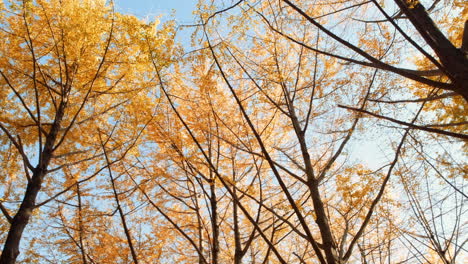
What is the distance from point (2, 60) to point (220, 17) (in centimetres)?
355

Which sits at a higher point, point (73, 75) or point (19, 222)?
point (73, 75)

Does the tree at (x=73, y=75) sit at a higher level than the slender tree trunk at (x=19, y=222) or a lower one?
higher

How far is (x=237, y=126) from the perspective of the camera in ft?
15.8

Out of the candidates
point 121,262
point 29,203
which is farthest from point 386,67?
point 121,262

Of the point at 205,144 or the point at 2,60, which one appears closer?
the point at 2,60

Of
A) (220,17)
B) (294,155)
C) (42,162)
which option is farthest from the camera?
(294,155)

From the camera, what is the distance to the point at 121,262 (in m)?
6.68

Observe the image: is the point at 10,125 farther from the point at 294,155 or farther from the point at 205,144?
the point at 294,155

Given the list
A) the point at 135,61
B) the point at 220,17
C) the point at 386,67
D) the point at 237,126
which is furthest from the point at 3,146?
the point at 386,67

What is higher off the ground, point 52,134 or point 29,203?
point 52,134

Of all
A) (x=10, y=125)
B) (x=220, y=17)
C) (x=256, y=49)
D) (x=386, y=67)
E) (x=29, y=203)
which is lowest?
(x=386, y=67)

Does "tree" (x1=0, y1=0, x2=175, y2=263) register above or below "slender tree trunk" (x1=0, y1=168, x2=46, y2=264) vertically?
above

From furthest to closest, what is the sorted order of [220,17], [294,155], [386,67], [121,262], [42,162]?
[121,262] → [294,155] → [42,162] → [220,17] → [386,67]

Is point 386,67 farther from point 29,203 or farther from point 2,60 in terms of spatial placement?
point 2,60
